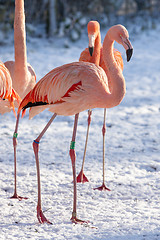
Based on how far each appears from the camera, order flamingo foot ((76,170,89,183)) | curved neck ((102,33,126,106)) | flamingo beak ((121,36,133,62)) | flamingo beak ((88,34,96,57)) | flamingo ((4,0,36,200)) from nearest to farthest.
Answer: flamingo beak ((121,36,133,62)), curved neck ((102,33,126,106)), flamingo beak ((88,34,96,57)), flamingo ((4,0,36,200)), flamingo foot ((76,170,89,183))

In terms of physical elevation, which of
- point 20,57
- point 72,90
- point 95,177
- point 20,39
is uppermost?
point 20,39

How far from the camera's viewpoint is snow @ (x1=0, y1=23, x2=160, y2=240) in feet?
8.95

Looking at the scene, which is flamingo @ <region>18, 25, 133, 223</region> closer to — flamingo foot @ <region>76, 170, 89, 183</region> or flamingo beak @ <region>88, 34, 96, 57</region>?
flamingo beak @ <region>88, 34, 96, 57</region>

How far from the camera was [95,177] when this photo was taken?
3750 millimetres

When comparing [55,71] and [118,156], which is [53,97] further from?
[118,156]

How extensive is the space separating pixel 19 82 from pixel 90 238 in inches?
56.8

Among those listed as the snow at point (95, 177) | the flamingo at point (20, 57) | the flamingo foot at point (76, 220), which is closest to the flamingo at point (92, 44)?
the snow at point (95, 177)

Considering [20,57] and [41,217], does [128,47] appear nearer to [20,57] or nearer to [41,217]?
[20,57]

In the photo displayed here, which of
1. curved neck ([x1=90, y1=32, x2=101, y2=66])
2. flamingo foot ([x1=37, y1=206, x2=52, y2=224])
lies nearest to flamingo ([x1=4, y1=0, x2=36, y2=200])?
flamingo foot ([x1=37, y1=206, x2=52, y2=224])

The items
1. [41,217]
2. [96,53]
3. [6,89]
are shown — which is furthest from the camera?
[96,53]

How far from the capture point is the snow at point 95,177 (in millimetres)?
2729

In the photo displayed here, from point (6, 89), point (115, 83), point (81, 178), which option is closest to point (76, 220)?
point (81, 178)

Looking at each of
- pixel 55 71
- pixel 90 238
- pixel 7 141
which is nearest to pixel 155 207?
pixel 90 238

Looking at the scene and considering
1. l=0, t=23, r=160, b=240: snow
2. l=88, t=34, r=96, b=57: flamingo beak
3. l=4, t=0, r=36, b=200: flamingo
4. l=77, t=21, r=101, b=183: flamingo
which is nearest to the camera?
l=0, t=23, r=160, b=240: snow
